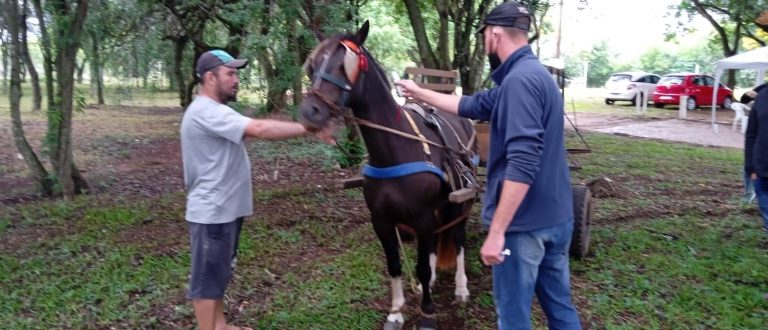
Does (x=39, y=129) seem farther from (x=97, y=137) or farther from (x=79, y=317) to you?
(x=79, y=317)

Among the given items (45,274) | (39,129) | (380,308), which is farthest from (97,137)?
(380,308)

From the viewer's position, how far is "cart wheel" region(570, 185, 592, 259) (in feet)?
16.9

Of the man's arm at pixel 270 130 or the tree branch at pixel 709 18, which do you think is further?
the tree branch at pixel 709 18

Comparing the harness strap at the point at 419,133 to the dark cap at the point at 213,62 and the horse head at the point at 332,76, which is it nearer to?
the horse head at the point at 332,76

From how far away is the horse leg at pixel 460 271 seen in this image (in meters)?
4.69

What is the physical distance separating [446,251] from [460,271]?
0.63 ft

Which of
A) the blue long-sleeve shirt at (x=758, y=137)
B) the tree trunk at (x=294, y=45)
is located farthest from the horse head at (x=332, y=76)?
the blue long-sleeve shirt at (x=758, y=137)

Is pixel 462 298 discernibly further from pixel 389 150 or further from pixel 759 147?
pixel 759 147

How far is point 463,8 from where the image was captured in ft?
34.5

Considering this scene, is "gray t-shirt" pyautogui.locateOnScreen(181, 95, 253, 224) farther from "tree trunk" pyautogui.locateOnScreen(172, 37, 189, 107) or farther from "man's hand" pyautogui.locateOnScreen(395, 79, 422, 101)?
"tree trunk" pyautogui.locateOnScreen(172, 37, 189, 107)

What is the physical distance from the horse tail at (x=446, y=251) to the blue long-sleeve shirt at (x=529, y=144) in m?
2.04

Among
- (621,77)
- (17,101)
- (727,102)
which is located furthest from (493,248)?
(621,77)

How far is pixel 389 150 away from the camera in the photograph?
3.75 meters

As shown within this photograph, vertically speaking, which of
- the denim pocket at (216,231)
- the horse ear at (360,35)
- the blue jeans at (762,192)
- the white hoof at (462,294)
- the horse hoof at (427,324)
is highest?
the horse ear at (360,35)
